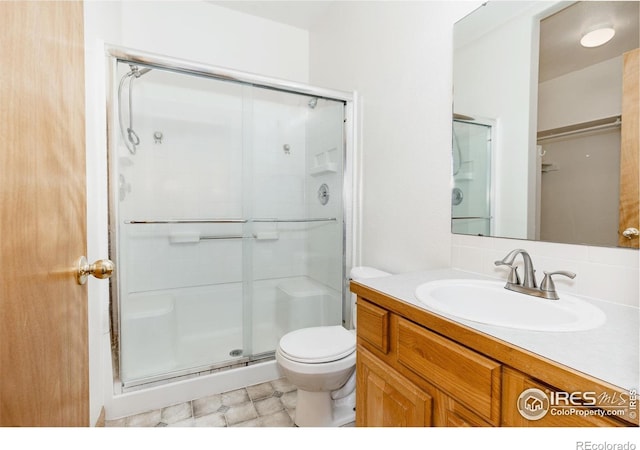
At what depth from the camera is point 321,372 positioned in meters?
1.39

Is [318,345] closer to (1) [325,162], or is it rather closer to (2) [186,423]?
(2) [186,423]

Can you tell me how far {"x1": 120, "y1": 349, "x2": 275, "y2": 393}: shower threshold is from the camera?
1.69m

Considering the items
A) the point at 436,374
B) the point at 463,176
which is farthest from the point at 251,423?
the point at 463,176

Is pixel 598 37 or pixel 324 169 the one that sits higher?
pixel 598 37

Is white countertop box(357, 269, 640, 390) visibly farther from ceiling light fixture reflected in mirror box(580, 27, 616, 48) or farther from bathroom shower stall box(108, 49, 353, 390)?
bathroom shower stall box(108, 49, 353, 390)

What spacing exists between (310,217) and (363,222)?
0.46 m

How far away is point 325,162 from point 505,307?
1.60 meters

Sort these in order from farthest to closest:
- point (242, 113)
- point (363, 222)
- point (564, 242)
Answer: point (242, 113)
point (363, 222)
point (564, 242)

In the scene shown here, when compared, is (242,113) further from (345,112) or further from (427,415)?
(427,415)

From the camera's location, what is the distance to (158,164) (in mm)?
2271

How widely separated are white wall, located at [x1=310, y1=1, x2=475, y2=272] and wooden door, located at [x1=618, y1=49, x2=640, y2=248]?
0.61 m

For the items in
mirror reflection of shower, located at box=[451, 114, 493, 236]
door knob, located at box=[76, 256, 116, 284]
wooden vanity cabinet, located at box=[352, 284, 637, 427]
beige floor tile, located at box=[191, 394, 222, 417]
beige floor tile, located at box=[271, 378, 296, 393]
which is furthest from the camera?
beige floor tile, located at box=[271, 378, 296, 393]

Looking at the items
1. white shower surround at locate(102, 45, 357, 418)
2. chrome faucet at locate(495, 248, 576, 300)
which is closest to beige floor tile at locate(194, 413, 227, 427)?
white shower surround at locate(102, 45, 357, 418)

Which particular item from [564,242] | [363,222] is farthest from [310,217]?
[564,242]
